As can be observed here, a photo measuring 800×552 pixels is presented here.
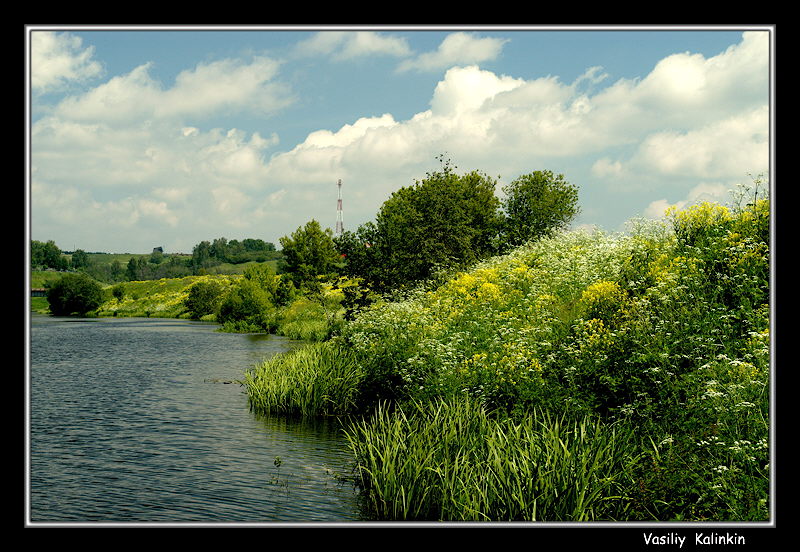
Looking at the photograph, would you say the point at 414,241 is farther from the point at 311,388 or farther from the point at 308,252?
the point at 308,252

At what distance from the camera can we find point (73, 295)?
94.0 metres

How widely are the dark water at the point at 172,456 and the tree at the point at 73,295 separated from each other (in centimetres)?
7029

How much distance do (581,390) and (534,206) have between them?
38233mm

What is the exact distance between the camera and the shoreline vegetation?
9414 millimetres

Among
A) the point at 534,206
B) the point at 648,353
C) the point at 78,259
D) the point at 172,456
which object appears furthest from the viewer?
the point at 78,259

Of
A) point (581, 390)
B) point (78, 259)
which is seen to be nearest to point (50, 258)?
point (78, 259)

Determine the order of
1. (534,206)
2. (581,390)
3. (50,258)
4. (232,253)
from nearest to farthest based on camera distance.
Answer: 1. (581,390)
2. (534,206)
3. (50,258)
4. (232,253)

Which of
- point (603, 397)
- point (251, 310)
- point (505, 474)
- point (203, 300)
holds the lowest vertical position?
point (505, 474)

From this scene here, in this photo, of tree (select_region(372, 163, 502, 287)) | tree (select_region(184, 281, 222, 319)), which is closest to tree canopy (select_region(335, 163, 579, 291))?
tree (select_region(372, 163, 502, 287))

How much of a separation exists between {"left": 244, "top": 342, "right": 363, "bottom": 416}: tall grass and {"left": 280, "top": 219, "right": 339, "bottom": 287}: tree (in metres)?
50.4

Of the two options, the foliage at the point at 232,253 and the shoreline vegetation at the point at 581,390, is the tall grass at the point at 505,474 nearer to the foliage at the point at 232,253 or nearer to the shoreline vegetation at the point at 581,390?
the shoreline vegetation at the point at 581,390

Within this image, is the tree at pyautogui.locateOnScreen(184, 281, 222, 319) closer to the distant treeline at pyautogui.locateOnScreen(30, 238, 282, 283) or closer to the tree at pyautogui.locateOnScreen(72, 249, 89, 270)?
the tree at pyautogui.locateOnScreen(72, 249, 89, 270)
